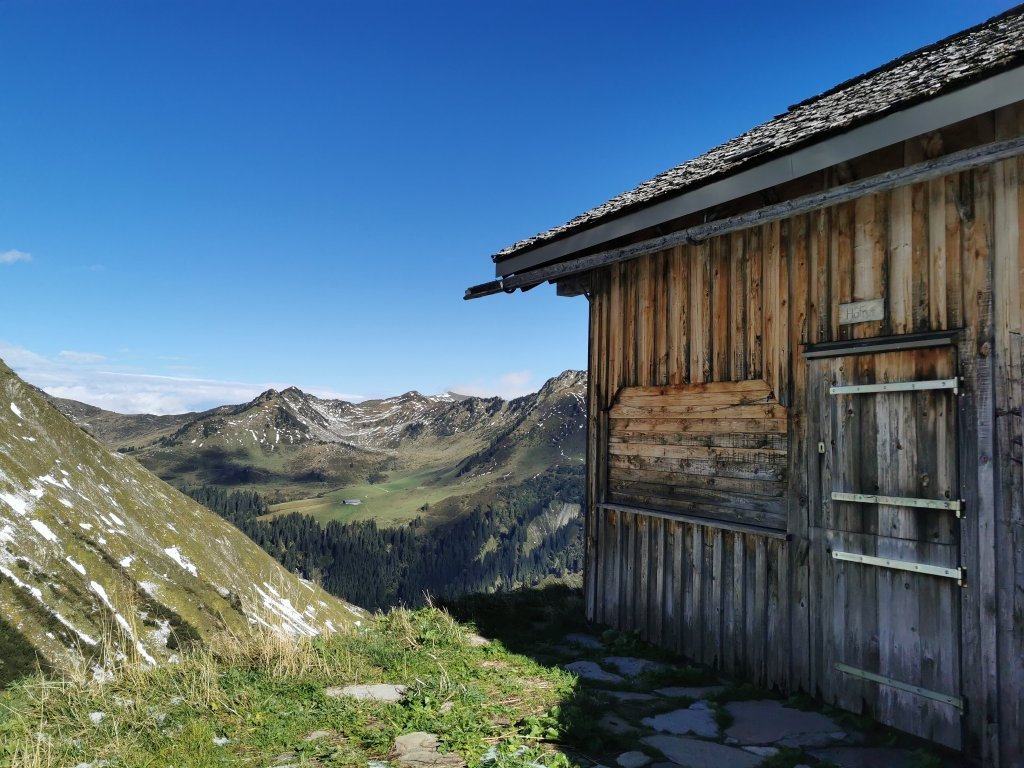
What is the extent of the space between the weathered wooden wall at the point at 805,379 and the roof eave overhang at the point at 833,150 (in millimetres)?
593

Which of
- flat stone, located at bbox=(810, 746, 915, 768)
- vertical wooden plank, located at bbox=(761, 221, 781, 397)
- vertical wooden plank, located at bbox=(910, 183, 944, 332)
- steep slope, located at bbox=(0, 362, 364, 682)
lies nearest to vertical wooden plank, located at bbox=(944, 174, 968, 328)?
vertical wooden plank, located at bbox=(910, 183, 944, 332)

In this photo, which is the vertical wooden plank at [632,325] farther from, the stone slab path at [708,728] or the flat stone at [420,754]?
the flat stone at [420,754]

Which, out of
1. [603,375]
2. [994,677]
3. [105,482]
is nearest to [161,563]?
[105,482]

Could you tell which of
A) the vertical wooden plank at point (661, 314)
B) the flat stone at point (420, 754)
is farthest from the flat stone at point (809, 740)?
the vertical wooden plank at point (661, 314)

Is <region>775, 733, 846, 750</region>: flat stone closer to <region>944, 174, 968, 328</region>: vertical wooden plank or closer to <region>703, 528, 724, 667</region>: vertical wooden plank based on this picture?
<region>703, 528, 724, 667</region>: vertical wooden plank

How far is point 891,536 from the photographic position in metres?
4.25

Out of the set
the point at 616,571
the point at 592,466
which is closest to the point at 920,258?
the point at 592,466

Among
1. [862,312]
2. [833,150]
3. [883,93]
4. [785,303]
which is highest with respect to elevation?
[883,93]

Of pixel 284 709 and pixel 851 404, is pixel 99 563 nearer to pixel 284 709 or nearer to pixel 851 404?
pixel 284 709

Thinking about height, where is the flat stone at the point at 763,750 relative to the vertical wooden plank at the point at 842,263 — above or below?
below

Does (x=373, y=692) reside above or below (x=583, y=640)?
above

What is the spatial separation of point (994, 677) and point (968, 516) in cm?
97

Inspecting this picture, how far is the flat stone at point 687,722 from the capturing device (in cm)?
408

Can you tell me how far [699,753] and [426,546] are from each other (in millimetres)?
139466
